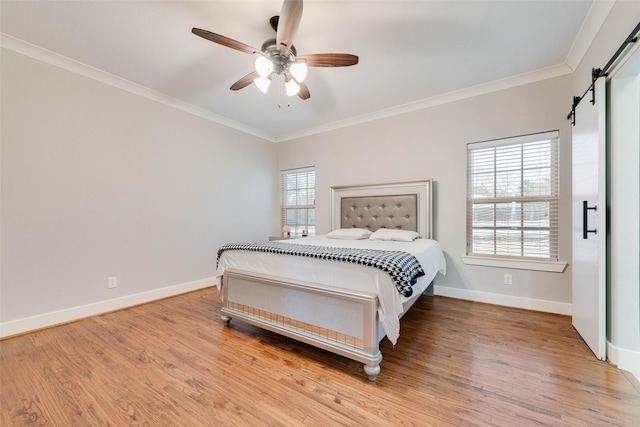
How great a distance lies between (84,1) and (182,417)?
2816 millimetres

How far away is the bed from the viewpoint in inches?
62.9

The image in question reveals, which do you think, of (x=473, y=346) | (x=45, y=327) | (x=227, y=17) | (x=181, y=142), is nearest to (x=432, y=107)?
(x=227, y=17)

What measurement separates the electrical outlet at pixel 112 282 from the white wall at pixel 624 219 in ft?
14.5

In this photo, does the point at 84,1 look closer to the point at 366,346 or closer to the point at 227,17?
the point at 227,17

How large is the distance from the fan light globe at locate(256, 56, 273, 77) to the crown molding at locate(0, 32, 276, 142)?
6.63 ft

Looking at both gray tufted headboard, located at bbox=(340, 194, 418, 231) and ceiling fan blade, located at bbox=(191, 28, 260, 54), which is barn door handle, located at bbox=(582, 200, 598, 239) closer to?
gray tufted headboard, located at bbox=(340, 194, 418, 231)

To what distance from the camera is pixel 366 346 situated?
5.26 feet

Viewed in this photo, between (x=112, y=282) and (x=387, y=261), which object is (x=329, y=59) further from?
(x=112, y=282)

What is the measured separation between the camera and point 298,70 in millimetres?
1945

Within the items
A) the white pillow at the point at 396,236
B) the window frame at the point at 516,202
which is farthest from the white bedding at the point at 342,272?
the window frame at the point at 516,202

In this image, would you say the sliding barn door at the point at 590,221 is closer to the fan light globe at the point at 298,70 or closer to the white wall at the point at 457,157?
the white wall at the point at 457,157

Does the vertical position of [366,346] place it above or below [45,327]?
above

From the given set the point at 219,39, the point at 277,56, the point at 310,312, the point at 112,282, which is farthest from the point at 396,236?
the point at 112,282

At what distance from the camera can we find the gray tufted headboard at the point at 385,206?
3.23 m
